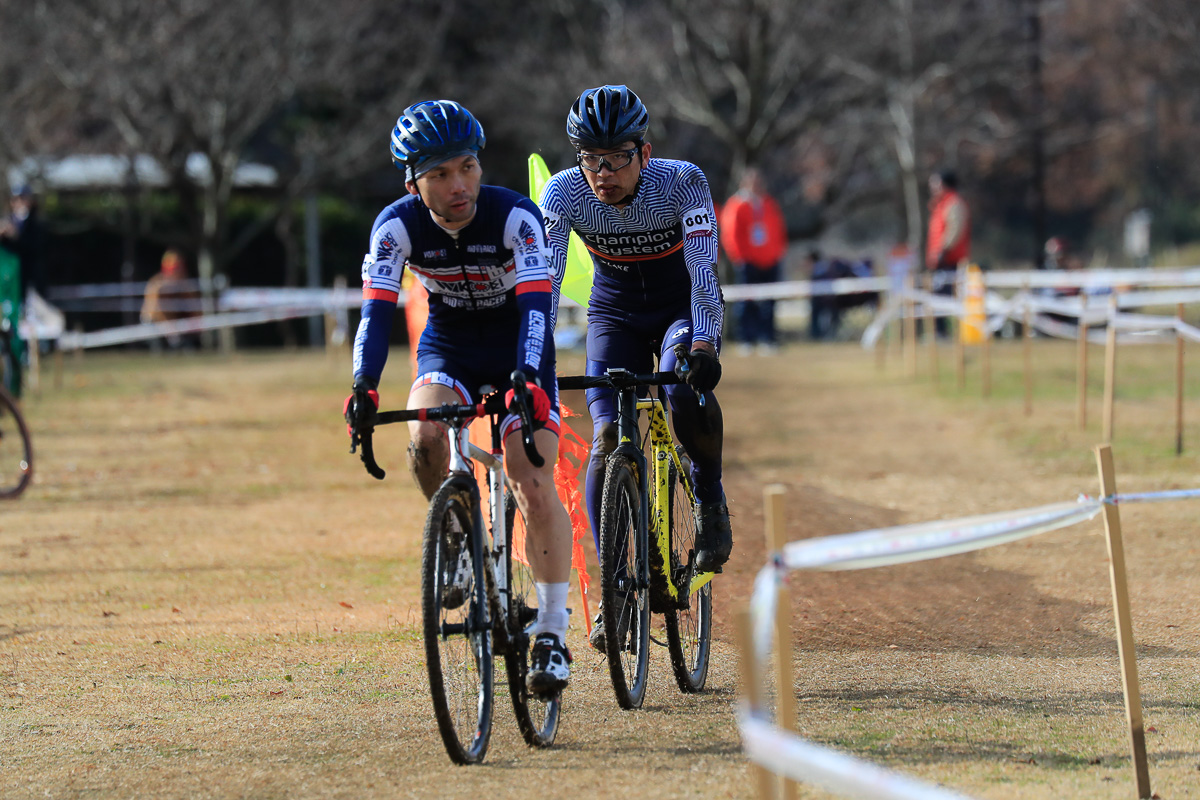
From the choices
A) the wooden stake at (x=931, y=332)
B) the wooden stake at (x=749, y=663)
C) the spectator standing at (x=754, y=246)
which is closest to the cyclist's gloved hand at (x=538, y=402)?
the wooden stake at (x=749, y=663)

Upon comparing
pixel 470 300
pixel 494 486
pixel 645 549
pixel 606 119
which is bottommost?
pixel 645 549

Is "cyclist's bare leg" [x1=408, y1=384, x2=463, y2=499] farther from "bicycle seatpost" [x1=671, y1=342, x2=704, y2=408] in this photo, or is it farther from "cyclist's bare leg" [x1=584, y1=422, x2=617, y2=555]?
"bicycle seatpost" [x1=671, y1=342, x2=704, y2=408]

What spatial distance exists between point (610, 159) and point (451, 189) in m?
0.95

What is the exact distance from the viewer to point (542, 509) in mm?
4914

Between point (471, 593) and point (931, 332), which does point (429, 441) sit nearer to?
point (471, 593)

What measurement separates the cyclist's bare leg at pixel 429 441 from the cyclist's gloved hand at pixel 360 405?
24 cm

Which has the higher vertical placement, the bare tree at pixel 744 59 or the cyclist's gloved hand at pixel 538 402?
the bare tree at pixel 744 59

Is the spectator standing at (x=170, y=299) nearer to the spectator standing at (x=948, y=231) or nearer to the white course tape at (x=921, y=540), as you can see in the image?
the spectator standing at (x=948, y=231)

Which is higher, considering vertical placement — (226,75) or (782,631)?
(226,75)

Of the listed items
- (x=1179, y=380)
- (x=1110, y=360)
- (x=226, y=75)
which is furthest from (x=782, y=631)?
(x=226, y=75)

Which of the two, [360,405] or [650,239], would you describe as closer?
[360,405]

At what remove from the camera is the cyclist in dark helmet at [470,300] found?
4.81 m

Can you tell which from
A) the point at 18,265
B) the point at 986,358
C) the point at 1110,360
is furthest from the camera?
the point at 986,358

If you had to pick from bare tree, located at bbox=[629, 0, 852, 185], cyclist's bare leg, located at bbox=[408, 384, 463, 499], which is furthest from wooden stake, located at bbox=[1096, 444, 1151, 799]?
bare tree, located at bbox=[629, 0, 852, 185]
